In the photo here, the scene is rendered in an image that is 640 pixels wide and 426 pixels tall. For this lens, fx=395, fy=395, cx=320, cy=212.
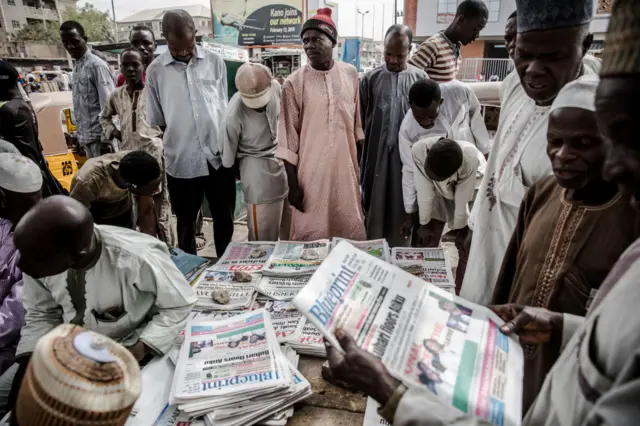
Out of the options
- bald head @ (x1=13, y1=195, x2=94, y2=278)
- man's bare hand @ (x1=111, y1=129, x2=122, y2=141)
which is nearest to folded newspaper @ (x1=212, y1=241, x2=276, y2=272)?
bald head @ (x1=13, y1=195, x2=94, y2=278)

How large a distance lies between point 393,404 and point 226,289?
55.7 inches

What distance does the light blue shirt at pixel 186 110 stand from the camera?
2.74 m

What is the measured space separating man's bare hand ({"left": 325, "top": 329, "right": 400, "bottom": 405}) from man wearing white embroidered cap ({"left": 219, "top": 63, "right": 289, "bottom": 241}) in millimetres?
2045

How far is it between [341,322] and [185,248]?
243cm

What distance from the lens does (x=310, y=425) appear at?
1.20 m

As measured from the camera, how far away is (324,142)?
2.51 meters

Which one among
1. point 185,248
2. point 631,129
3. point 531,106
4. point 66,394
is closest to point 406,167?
point 531,106

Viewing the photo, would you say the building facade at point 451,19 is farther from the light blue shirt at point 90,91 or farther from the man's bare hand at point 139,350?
Result: the man's bare hand at point 139,350

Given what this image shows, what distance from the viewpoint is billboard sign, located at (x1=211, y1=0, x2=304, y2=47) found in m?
14.1

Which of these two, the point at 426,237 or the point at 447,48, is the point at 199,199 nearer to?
the point at 426,237

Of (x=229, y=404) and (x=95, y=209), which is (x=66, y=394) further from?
(x=95, y=209)

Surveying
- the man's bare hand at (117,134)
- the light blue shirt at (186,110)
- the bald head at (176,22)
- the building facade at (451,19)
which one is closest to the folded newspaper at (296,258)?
the light blue shirt at (186,110)

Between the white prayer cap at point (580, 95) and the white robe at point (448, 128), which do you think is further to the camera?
the white robe at point (448, 128)

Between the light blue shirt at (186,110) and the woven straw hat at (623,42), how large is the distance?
258cm
